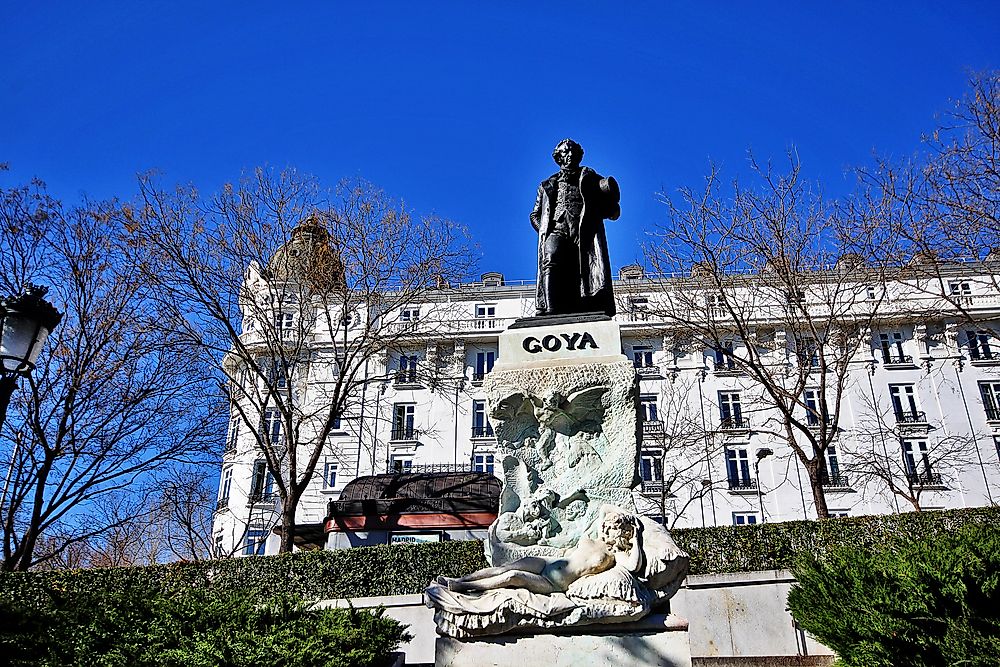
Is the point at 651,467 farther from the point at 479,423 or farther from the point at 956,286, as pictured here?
the point at 956,286

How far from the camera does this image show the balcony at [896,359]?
35.0 metres

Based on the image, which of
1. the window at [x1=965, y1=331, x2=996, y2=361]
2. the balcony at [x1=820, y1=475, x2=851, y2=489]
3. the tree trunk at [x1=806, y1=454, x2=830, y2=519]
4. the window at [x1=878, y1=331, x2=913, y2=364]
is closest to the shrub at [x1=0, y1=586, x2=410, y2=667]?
the tree trunk at [x1=806, y1=454, x2=830, y2=519]

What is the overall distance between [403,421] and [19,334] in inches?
1174

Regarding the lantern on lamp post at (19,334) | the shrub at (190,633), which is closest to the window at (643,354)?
the shrub at (190,633)

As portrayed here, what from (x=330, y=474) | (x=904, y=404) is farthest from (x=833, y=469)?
(x=330, y=474)

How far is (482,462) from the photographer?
34.5 metres

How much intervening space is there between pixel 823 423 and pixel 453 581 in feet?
45.7

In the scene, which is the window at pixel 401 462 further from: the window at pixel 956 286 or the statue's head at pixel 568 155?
the statue's head at pixel 568 155

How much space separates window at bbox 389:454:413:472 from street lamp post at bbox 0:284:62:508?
2817 cm

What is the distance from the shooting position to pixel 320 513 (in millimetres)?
33438

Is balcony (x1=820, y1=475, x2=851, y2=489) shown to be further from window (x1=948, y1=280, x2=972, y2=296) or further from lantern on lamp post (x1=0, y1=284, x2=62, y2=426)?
lantern on lamp post (x1=0, y1=284, x2=62, y2=426)

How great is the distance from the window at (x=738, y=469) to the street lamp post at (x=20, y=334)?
98.4 feet

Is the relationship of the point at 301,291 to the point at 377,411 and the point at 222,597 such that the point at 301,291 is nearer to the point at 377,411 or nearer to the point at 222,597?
the point at 222,597

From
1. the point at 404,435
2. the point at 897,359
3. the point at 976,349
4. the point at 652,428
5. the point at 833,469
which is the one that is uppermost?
the point at 976,349
